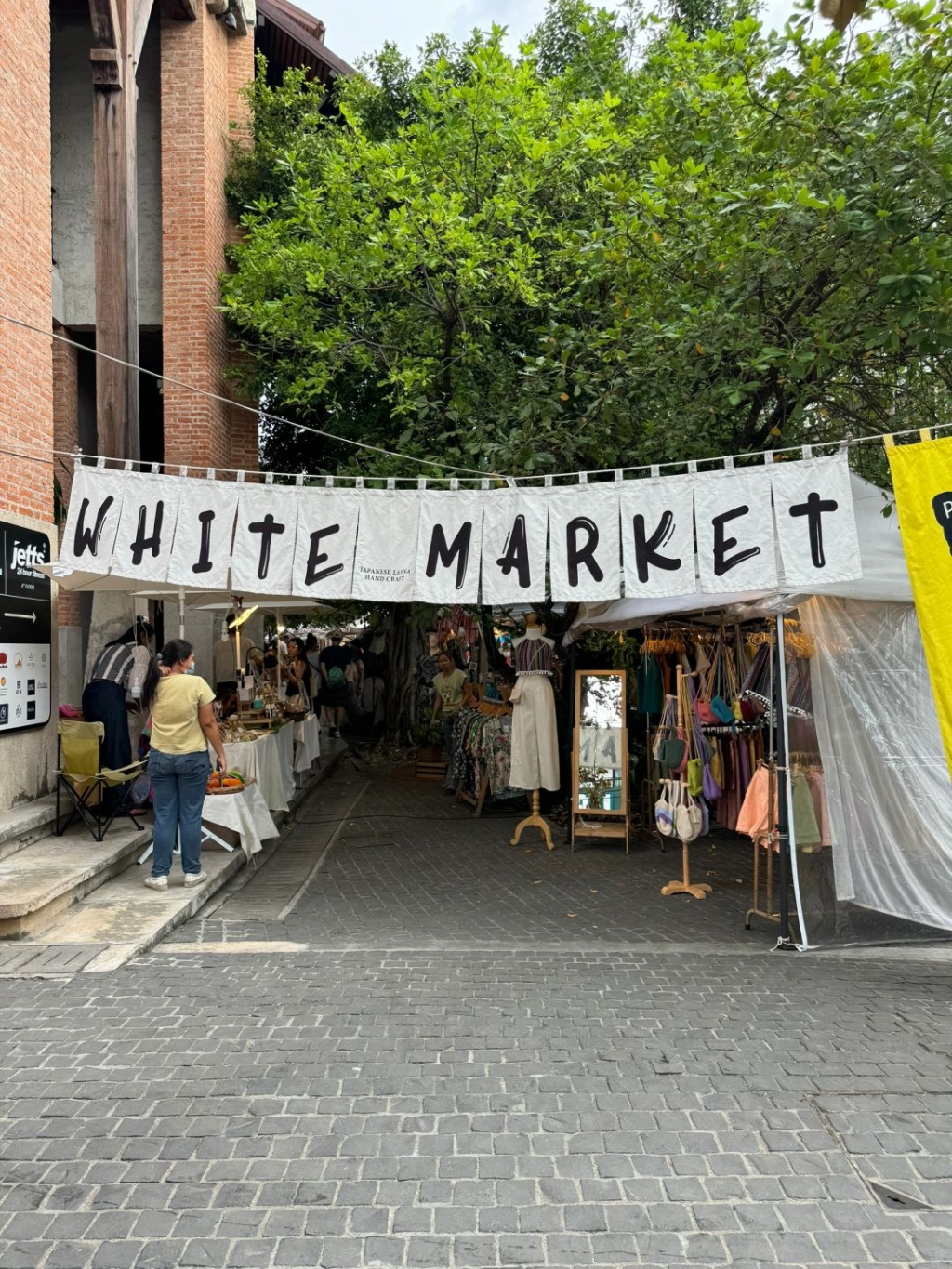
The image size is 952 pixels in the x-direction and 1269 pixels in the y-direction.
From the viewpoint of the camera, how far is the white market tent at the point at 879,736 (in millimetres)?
6426

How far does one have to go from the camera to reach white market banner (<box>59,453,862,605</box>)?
6.68 meters

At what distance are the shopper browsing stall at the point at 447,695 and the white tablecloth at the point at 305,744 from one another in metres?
1.97

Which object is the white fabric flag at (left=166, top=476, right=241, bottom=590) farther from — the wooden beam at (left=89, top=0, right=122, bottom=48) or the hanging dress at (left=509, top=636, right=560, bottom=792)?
the wooden beam at (left=89, top=0, right=122, bottom=48)

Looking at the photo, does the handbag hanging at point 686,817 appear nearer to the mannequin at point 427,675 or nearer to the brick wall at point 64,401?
the mannequin at point 427,675

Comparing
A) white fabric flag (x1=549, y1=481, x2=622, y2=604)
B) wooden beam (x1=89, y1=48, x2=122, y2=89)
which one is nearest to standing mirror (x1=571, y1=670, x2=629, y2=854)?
white fabric flag (x1=549, y1=481, x2=622, y2=604)

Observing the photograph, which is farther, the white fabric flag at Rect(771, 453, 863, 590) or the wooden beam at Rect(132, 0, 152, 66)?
the wooden beam at Rect(132, 0, 152, 66)

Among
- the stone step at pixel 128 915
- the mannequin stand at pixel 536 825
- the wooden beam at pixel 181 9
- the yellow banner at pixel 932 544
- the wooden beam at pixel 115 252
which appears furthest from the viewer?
the wooden beam at pixel 181 9

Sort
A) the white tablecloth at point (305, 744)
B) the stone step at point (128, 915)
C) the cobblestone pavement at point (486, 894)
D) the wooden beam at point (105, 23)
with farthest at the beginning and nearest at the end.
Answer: the white tablecloth at point (305, 744), the wooden beam at point (105, 23), the cobblestone pavement at point (486, 894), the stone step at point (128, 915)

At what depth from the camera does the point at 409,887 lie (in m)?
8.34

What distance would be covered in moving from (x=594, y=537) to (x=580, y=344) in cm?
354

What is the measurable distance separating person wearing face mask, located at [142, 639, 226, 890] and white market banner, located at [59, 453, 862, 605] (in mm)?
956

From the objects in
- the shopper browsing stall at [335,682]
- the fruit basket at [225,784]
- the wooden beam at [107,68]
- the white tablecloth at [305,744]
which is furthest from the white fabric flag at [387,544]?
the shopper browsing stall at [335,682]

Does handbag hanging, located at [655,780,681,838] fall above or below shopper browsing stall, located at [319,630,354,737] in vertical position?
below

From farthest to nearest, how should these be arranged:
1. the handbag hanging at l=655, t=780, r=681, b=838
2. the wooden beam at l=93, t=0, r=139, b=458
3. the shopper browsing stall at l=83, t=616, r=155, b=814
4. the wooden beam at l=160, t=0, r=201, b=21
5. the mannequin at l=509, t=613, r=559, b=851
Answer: the wooden beam at l=160, t=0, r=201, b=21
the wooden beam at l=93, t=0, r=139, b=458
the mannequin at l=509, t=613, r=559, b=851
the shopper browsing stall at l=83, t=616, r=155, b=814
the handbag hanging at l=655, t=780, r=681, b=838
